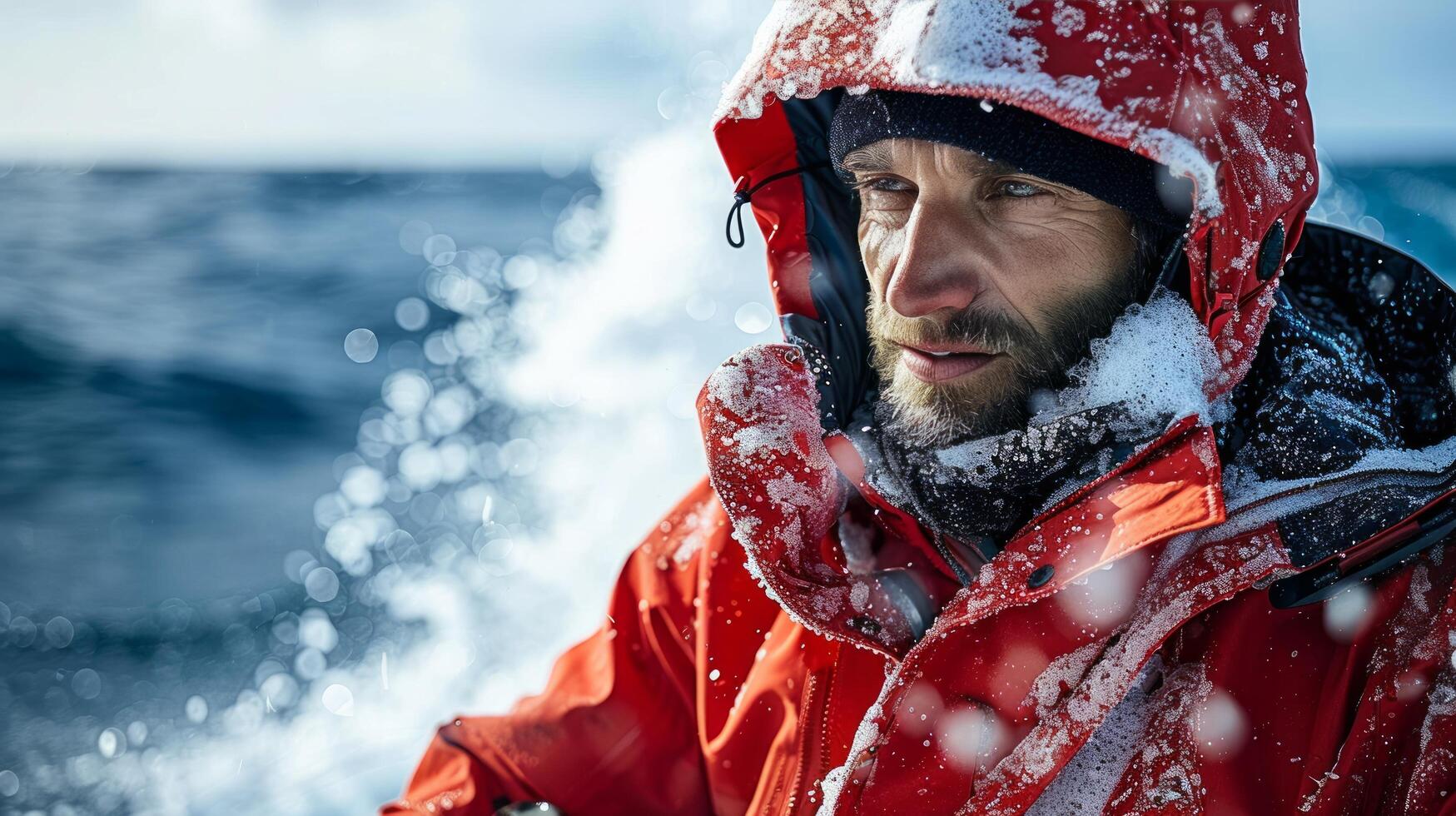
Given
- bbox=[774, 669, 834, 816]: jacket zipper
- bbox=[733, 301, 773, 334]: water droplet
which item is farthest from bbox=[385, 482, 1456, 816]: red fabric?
bbox=[733, 301, 773, 334]: water droplet

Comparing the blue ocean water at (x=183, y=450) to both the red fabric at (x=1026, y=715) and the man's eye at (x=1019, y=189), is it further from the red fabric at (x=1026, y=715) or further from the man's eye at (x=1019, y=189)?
the man's eye at (x=1019, y=189)

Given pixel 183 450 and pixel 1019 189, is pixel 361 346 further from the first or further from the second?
pixel 1019 189

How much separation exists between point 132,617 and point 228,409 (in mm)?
3765

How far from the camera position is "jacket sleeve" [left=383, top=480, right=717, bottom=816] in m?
1.80

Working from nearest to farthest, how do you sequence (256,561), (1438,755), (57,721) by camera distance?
1. (1438,755)
2. (57,721)
3. (256,561)

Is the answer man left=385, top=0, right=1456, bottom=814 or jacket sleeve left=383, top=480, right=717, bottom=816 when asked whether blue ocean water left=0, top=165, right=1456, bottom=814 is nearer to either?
man left=385, top=0, right=1456, bottom=814

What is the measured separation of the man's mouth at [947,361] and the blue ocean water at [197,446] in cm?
102

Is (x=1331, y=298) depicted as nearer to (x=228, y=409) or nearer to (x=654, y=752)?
(x=654, y=752)

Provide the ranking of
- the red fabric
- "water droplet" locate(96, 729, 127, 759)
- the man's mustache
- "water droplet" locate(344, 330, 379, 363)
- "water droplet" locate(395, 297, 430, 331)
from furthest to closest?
"water droplet" locate(395, 297, 430, 331)
"water droplet" locate(344, 330, 379, 363)
"water droplet" locate(96, 729, 127, 759)
the man's mustache
the red fabric

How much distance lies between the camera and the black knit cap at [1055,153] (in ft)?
4.83

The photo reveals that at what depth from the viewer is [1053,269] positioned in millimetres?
1581

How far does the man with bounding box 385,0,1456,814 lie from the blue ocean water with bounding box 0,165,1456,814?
0.84 meters

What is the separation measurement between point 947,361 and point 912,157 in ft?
1.02

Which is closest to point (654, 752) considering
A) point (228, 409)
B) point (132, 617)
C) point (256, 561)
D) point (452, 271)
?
point (132, 617)
